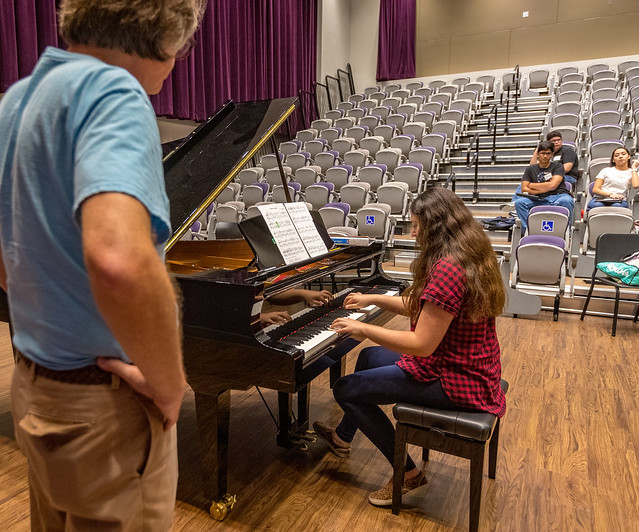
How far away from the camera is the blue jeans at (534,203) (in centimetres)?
558

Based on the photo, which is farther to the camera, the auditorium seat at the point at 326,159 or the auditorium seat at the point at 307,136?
the auditorium seat at the point at 307,136

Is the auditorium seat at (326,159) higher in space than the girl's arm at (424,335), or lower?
higher

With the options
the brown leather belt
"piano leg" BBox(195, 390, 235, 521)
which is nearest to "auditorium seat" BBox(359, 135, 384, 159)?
"piano leg" BBox(195, 390, 235, 521)

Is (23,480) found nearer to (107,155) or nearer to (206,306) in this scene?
(206,306)

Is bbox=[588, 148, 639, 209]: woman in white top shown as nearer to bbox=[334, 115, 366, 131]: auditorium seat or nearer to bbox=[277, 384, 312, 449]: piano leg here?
bbox=[277, 384, 312, 449]: piano leg

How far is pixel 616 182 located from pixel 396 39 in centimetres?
986

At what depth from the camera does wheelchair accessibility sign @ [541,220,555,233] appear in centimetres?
511

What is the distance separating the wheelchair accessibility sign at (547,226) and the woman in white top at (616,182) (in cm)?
91

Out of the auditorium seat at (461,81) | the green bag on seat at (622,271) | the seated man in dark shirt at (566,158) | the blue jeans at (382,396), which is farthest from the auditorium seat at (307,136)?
the blue jeans at (382,396)

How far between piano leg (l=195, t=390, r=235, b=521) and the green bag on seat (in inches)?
147

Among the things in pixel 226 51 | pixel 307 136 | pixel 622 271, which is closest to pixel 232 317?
pixel 622 271

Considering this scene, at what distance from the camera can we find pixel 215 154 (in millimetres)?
Result: 2395

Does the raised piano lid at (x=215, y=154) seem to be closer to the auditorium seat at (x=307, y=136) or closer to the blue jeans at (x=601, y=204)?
the blue jeans at (x=601, y=204)

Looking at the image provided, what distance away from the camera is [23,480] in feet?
6.87
